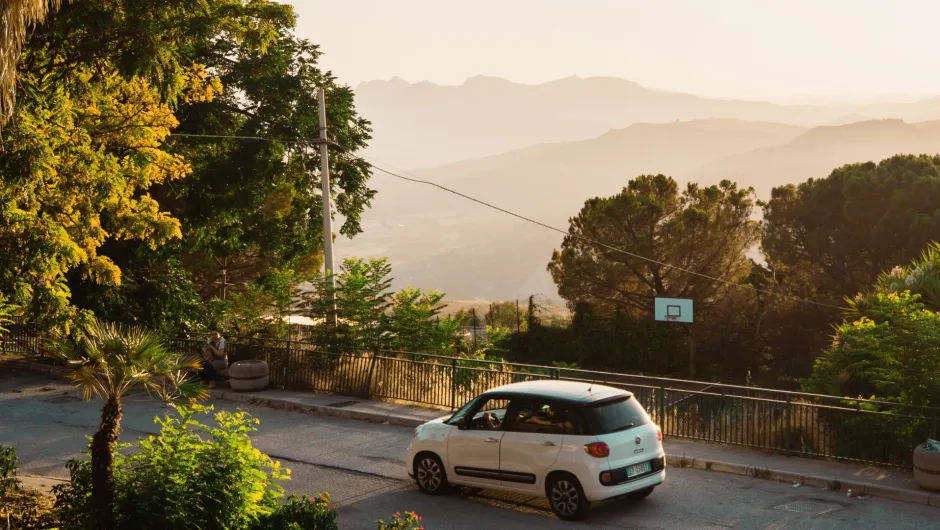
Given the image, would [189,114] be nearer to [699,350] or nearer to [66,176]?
[66,176]

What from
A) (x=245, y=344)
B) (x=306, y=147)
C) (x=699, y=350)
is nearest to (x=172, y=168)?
(x=245, y=344)

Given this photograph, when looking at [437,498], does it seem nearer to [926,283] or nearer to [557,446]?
[557,446]

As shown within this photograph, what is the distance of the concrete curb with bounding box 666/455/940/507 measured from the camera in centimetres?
1212

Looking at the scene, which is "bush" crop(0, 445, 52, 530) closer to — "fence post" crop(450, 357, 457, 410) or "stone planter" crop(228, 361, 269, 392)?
"fence post" crop(450, 357, 457, 410)

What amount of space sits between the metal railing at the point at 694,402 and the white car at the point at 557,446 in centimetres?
377

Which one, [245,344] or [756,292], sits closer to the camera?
[245,344]

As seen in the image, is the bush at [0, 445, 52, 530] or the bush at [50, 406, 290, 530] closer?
the bush at [50, 406, 290, 530]

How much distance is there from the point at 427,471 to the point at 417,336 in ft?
34.8

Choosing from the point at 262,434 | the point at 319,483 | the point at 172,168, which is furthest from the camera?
the point at 172,168

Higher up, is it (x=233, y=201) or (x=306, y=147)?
(x=306, y=147)

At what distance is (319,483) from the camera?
535 inches

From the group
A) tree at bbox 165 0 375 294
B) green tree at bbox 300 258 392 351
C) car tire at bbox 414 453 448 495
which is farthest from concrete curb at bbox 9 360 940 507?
tree at bbox 165 0 375 294

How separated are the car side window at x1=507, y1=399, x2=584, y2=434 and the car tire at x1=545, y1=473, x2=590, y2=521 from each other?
0.60m

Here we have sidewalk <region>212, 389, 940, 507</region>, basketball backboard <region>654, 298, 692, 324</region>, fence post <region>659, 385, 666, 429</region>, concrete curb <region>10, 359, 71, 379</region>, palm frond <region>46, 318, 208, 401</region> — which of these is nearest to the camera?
palm frond <region>46, 318, 208, 401</region>
